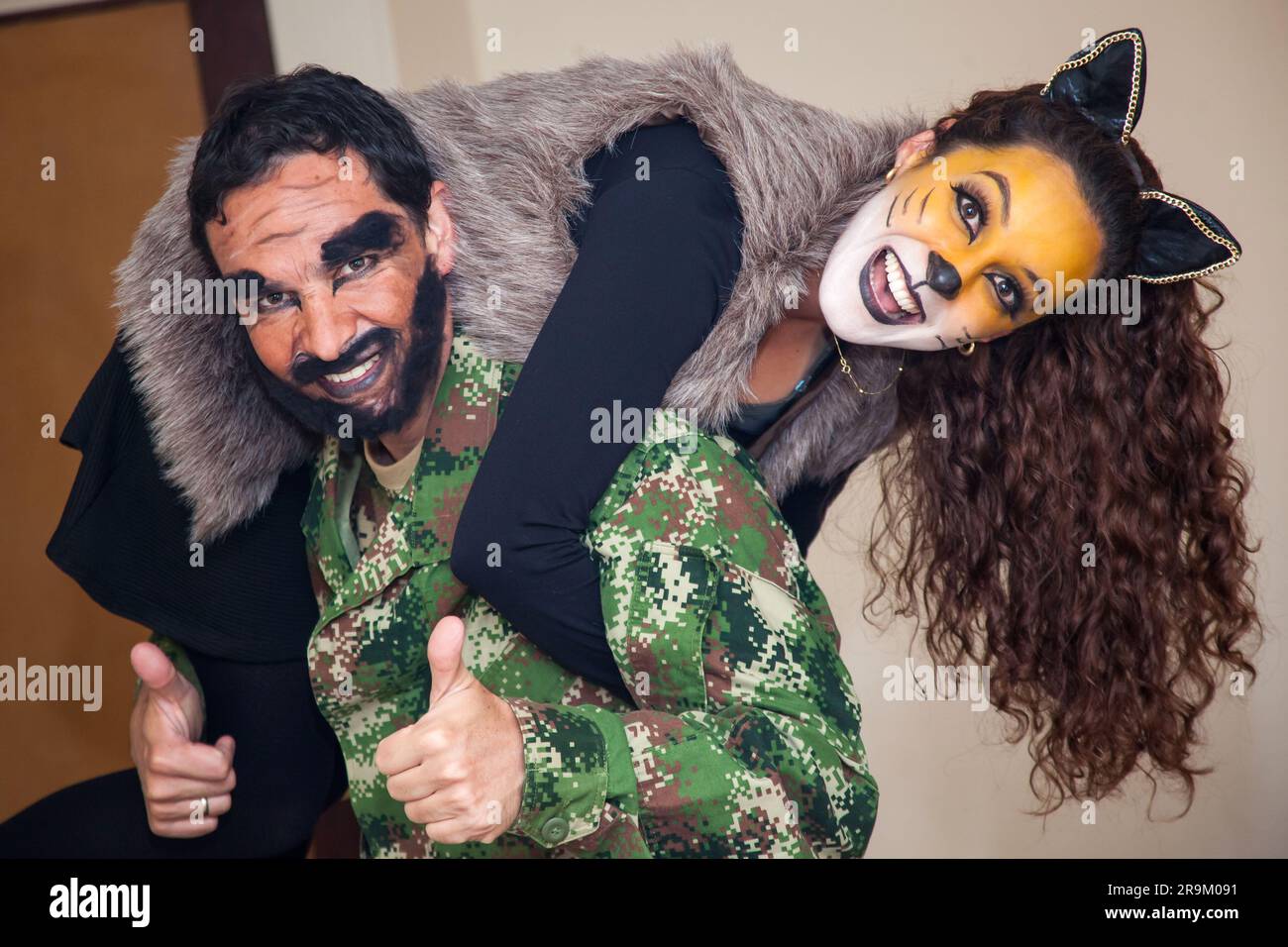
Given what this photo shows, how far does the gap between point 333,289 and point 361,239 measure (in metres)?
0.06

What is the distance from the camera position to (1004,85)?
5.92 ft

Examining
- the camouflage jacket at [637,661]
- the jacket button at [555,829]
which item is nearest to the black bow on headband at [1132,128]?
the camouflage jacket at [637,661]

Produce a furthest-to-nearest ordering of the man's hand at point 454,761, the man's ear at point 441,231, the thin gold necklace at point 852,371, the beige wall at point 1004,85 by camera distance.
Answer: the beige wall at point 1004,85, the thin gold necklace at point 852,371, the man's ear at point 441,231, the man's hand at point 454,761

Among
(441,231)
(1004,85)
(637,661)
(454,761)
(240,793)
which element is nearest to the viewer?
(454,761)

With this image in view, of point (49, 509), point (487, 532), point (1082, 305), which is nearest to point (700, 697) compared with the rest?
point (487, 532)

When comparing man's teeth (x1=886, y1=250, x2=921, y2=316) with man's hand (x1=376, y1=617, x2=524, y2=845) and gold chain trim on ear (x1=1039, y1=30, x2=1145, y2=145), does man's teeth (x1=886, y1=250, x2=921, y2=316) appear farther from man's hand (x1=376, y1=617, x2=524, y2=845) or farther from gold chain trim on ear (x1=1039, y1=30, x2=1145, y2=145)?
man's hand (x1=376, y1=617, x2=524, y2=845)

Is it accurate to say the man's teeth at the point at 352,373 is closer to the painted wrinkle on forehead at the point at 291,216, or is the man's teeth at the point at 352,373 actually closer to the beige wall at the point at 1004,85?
the painted wrinkle on forehead at the point at 291,216

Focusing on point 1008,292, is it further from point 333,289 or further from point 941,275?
point 333,289

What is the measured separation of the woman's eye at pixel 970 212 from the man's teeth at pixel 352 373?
66 centimetres

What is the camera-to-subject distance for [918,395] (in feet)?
4.86

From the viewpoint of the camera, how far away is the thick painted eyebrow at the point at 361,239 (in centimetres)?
114

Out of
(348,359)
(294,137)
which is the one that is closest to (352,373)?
(348,359)

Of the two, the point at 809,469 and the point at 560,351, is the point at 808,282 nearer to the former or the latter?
the point at 809,469
